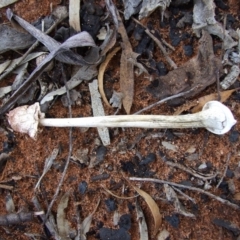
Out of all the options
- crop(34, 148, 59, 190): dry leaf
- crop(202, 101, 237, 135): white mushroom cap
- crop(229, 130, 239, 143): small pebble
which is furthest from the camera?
crop(34, 148, 59, 190): dry leaf

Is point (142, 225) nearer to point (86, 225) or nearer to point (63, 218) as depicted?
point (86, 225)

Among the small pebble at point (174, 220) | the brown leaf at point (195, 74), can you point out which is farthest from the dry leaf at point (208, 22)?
the small pebble at point (174, 220)

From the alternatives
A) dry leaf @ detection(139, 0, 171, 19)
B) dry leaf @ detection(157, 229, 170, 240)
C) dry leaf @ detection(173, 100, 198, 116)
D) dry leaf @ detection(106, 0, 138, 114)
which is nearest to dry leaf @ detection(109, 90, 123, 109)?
dry leaf @ detection(106, 0, 138, 114)

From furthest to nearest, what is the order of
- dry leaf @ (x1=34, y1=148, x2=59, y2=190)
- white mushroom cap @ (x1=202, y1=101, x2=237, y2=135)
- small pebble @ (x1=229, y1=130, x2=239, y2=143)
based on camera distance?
dry leaf @ (x1=34, y1=148, x2=59, y2=190)
small pebble @ (x1=229, y1=130, x2=239, y2=143)
white mushroom cap @ (x1=202, y1=101, x2=237, y2=135)

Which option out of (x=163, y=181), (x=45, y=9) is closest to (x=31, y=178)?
(x=163, y=181)

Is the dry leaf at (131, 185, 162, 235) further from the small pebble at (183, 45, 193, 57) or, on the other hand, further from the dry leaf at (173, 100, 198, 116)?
the small pebble at (183, 45, 193, 57)

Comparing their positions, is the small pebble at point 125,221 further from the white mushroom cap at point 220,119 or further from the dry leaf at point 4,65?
the dry leaf at point 4,65

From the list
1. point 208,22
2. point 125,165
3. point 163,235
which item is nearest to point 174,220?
point 163,235
